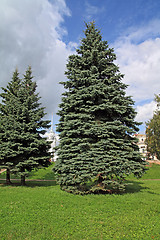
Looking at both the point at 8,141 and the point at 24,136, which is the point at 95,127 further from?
the point at 8,141

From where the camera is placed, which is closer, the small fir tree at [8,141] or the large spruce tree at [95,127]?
the large spruce tree at [95,127]

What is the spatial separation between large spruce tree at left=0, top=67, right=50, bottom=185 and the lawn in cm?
414

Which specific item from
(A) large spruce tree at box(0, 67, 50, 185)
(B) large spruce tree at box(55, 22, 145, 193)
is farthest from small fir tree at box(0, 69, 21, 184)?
(B) large spruce tree at box(55, 22, 145, 193)

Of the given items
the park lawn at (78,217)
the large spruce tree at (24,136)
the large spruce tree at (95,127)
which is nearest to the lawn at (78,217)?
the park lawn at (78,217)

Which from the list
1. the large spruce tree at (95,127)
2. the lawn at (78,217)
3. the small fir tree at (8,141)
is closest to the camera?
the lawn at (78,217)

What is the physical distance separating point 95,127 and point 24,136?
6.03 m

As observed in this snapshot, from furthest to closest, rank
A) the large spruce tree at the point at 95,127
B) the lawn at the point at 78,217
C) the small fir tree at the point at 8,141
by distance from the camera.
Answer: the small fir tree at the point at 8,141 → the large spruce tree at the point at 95,127 → the lawn at the point at 78,217

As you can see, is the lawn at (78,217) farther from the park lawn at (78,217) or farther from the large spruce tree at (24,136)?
the large spruce tree at (24,136)

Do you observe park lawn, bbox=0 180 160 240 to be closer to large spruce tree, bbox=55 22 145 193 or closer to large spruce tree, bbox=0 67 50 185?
large spruce tree, bbox=55 22 145 193

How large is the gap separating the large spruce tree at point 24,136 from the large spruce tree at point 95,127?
108 inches

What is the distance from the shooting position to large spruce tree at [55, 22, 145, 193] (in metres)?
9.44

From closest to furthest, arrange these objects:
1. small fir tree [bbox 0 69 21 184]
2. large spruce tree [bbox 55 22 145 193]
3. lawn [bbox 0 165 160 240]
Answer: lawn [bbox 0 165 160 240]
large spruce tree [bbox 55 22 145 193]
small fir tree [bbox 0 69 21 184]

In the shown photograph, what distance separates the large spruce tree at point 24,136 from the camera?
12414 millimetres

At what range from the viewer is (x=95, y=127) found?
9859 millimetres
